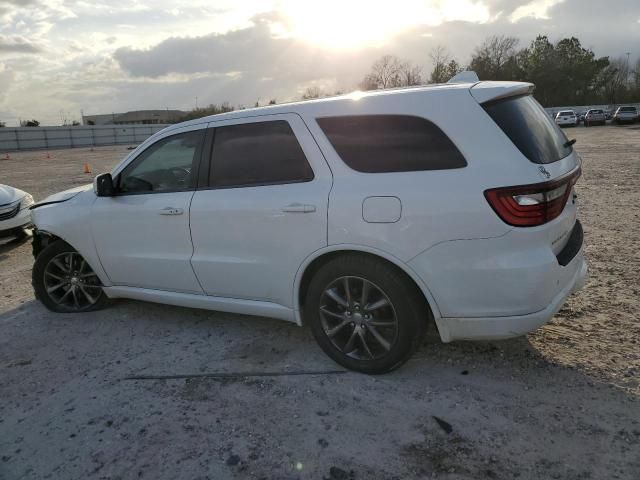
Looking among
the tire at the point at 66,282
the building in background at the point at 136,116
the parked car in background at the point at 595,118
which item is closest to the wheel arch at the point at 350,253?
the tire at the point at 66,282

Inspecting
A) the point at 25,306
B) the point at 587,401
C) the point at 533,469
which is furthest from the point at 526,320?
the point at 25,306

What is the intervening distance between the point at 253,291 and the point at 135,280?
1319 mm

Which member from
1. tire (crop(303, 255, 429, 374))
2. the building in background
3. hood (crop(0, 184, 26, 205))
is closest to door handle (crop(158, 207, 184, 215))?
tire (crop(303, 255, 429, 374))

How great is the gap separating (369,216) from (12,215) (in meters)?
6.69

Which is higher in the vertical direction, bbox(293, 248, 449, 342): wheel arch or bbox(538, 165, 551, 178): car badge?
bbox(538, 165, 551, 178): car badge

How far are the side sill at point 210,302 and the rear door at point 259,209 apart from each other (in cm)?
5

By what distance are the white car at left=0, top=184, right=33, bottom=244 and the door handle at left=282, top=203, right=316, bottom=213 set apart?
597 cm

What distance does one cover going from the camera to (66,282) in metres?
5.04

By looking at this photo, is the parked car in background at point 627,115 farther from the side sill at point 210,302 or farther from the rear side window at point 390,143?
the side sill at point 210,302

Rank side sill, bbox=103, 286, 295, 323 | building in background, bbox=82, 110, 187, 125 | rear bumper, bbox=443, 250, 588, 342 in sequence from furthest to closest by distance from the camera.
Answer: building in background, bbox=82, 110, 187, 125
side sill, bbox=103, 286, 295, 323
rear bumper, bbox=443, 250, 588, 342

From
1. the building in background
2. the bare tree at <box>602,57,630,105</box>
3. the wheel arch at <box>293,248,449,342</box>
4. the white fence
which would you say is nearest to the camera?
the wheel arch at <box>293,248,449,342</box>

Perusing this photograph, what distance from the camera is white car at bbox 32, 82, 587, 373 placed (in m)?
2.97

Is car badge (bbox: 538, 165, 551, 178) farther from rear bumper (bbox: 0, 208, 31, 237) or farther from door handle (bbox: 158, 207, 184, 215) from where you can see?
rear bumper (bbox: 0, 208, 31, 237)

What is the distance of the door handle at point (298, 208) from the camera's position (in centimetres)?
341
